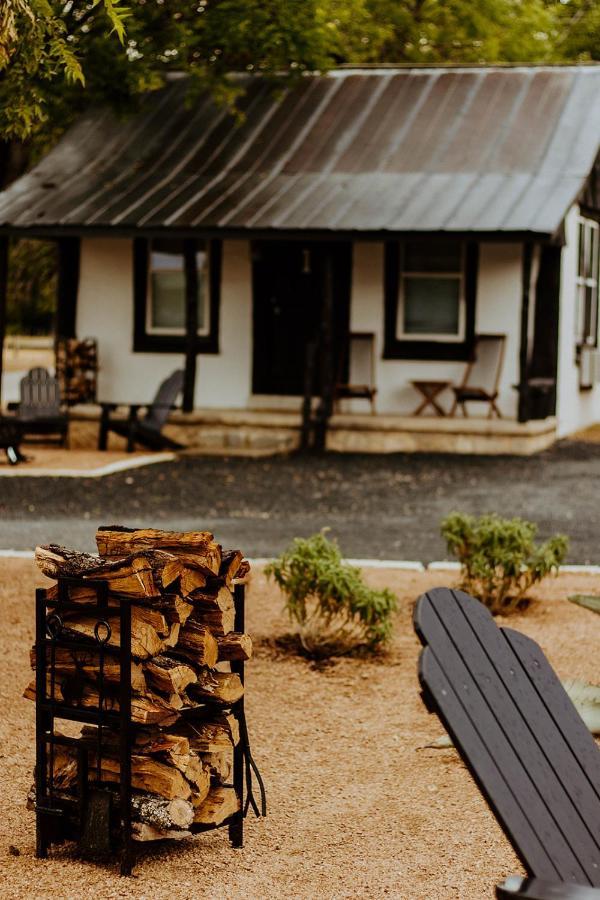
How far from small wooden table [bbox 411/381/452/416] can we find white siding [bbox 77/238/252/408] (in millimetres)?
2400

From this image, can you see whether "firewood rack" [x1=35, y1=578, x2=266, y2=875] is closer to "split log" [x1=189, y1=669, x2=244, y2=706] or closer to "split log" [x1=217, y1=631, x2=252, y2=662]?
"split log" [x1=189, y1=669, x2=244, y2=706]

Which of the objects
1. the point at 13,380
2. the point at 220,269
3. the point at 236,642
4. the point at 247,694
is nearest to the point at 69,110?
the point at 220,269

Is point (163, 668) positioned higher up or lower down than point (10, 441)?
higher up

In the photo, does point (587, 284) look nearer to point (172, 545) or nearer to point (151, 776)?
point (172, 545)

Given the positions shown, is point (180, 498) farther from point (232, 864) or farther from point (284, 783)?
point (232, 864)

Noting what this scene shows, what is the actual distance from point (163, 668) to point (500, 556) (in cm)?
411

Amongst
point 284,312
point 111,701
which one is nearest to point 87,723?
point 111,701

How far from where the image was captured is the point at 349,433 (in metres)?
18.1

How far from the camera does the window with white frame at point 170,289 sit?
1983cm

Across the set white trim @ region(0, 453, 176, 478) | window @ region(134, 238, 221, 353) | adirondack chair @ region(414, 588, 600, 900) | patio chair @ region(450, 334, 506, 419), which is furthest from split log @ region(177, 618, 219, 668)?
window @ region(134, 238, 221, 353)

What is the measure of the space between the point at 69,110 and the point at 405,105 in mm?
5383

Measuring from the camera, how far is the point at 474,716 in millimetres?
3471

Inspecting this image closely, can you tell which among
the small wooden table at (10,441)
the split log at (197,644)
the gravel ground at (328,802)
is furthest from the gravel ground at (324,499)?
the split log at (197,644)

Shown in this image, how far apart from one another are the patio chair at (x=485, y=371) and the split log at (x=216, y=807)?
1372cm
